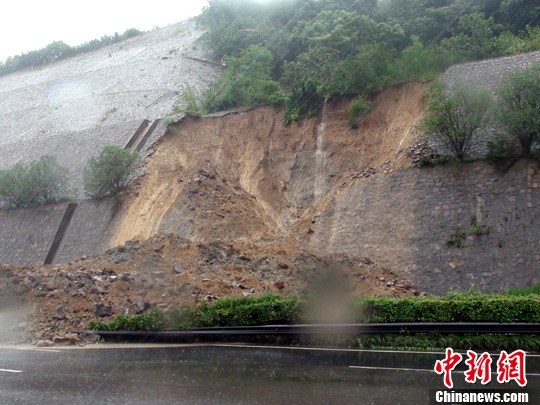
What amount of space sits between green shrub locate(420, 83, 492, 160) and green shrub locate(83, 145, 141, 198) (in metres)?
11.9

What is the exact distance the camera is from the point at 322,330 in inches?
517

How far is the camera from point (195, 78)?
39.2m

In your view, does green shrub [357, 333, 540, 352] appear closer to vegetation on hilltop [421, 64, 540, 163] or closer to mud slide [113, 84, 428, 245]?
vegetation on hilltop [421, 64, 540, 163]

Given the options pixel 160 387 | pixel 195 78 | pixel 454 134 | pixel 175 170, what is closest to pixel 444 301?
pixel 160 387

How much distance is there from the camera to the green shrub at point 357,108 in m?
25.1

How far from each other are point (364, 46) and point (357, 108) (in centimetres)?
263

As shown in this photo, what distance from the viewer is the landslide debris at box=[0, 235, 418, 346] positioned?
15984 mm

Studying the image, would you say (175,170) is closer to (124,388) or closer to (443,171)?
(443,171)

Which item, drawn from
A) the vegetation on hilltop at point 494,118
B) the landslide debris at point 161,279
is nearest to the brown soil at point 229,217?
the landslide debris at point 161,279

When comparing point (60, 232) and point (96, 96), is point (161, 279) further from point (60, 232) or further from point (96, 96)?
point (96, 96)

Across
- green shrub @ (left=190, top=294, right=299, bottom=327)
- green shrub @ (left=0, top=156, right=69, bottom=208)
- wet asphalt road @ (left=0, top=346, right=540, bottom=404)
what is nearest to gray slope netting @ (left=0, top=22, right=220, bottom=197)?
green shrub @ (left=0, top=156, right=69, bottom=208)

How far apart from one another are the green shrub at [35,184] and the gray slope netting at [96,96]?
78 centimetres

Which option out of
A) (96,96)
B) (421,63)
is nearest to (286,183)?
(421,63)

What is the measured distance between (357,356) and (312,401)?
11.0 ft
